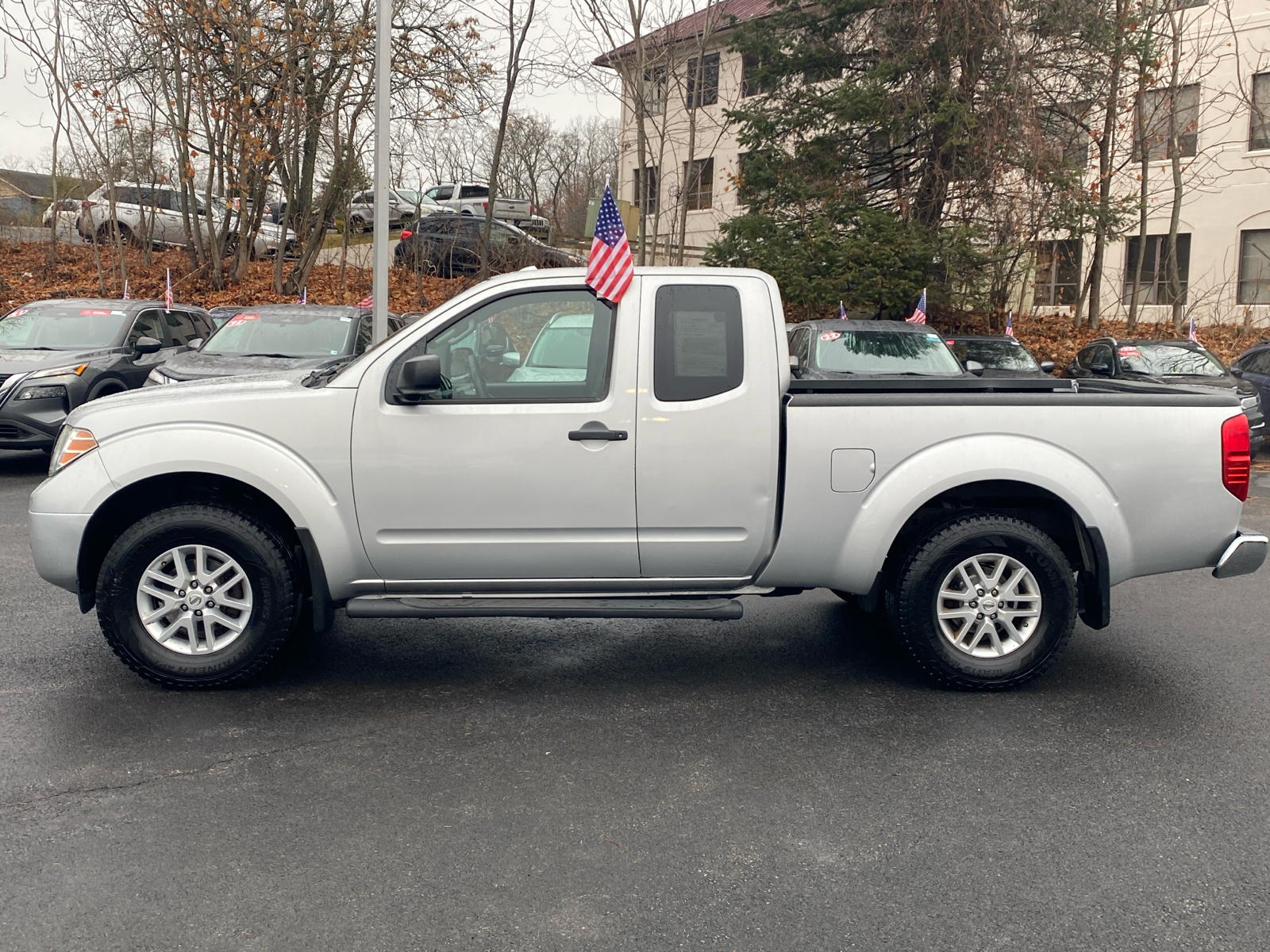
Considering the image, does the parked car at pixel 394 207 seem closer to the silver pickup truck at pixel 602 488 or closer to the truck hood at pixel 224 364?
the truck hood at pixel 224 364

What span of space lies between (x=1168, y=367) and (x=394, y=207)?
20625 millimetres

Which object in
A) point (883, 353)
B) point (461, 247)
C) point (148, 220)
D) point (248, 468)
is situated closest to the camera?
point (248, 468)

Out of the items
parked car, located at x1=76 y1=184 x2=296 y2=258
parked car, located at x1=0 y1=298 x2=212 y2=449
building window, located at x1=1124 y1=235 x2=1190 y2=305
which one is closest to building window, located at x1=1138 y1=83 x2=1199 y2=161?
building window, located at x1=1124 y1=235 x2=1190 y2=305

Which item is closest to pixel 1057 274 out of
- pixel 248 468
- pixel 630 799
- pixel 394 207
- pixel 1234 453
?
pixel 394 207

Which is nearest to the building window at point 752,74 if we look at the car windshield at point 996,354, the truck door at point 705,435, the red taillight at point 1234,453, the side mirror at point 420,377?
the car windshield at point 996,354

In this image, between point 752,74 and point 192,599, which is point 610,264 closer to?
point 192,599

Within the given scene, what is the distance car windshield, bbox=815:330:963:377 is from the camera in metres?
12.0

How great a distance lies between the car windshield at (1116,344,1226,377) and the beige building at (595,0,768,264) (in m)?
8.72

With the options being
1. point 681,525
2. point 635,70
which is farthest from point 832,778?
point 635,70

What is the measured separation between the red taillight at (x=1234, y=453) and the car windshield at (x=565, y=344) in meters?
2.96

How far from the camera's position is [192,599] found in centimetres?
512

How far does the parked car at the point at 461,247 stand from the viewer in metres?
25.4

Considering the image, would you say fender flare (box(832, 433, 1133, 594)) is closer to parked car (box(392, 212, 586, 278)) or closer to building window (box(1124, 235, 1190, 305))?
parked car (box(392, 212, 586, 278))

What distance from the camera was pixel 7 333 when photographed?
40.7ft
